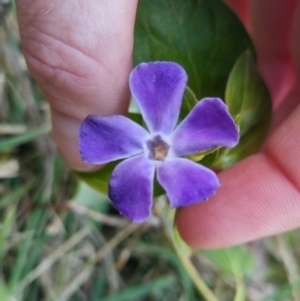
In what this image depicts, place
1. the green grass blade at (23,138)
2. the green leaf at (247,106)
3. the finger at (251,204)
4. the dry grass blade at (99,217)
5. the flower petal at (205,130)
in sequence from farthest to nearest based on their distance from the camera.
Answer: the dry grass blade at (99,217) < the green grass blade at (23,138) < the finger at (251,204) < the green leaf at (247,106) < the flower petal at (205,130)

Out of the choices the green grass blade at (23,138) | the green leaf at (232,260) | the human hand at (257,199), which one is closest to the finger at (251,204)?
the human hand at (257,199)

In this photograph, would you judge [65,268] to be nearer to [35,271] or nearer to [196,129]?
[35,271]

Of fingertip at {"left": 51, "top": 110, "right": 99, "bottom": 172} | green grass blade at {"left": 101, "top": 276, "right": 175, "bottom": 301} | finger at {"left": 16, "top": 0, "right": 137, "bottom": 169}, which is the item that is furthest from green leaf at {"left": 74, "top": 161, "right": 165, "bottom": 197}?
green grass blade at {"left": 101, "top": 276, "right": 175, "bottom": 301}

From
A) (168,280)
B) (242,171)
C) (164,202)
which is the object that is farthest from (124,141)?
(168,280)

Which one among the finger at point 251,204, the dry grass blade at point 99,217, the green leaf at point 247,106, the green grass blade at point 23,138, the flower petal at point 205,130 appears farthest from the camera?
the dry grass blade at point 99,217

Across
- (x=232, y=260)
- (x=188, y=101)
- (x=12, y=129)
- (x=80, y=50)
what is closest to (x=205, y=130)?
(x=188, y=101)

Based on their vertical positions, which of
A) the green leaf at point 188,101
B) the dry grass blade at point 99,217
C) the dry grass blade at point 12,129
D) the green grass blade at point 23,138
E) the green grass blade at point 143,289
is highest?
the green leaf at point 188,101

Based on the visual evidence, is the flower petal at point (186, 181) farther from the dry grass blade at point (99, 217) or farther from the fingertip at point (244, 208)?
the dry grass blade at point (99, 217)
